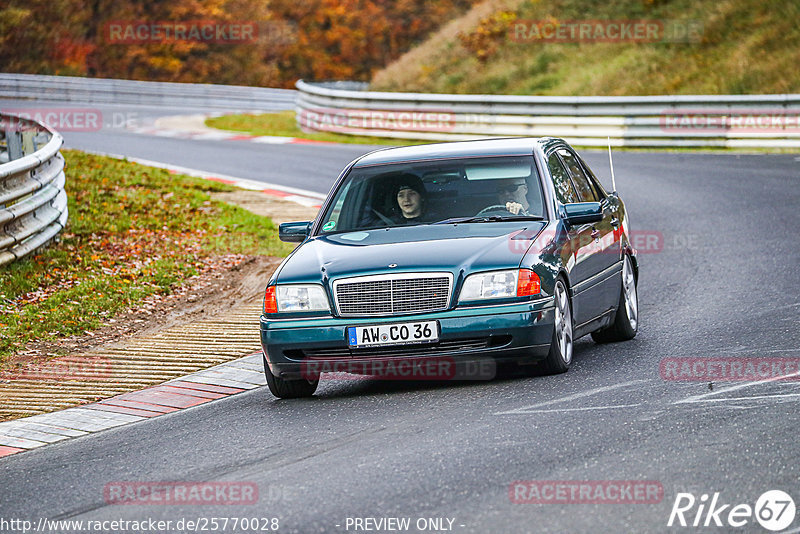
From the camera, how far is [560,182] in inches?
369

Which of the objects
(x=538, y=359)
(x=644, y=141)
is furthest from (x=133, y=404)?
(x=644, y=141)

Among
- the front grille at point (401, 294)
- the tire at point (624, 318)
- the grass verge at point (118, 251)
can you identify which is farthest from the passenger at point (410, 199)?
the grass verge at point (118, 251)

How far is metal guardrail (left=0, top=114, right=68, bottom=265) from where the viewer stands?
12336 millimetres

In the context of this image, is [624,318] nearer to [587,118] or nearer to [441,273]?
[441,273]

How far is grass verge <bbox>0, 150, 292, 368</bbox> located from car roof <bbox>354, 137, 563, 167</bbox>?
3294 mm

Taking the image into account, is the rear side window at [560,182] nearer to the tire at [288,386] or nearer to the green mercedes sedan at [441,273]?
the green mercedes sedan at [441,273]

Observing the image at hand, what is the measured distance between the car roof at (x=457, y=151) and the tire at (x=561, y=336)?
128 cm

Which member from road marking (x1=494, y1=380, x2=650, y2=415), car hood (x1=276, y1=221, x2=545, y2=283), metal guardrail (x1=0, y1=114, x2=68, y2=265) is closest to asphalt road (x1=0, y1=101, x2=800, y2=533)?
road marking (x1=494, y1=380, x2=650, y2=415)

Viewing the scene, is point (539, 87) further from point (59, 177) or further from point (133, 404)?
point (133, 404)

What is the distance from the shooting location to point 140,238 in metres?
14.8

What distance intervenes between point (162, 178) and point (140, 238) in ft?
17.6

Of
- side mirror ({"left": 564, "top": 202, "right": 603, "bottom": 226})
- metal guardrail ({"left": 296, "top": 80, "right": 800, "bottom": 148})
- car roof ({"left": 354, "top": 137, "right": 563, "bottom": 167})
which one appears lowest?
metal guardrail ({"left": 296, "top": 80, "right": 800, "bottom": 148})

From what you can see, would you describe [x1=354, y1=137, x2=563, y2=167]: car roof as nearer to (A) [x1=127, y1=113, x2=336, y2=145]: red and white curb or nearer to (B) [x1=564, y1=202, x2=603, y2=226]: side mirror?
(B) [x1=564, y1=202, x2=603, y2=226]: side mirror

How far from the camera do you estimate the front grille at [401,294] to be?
790cm
